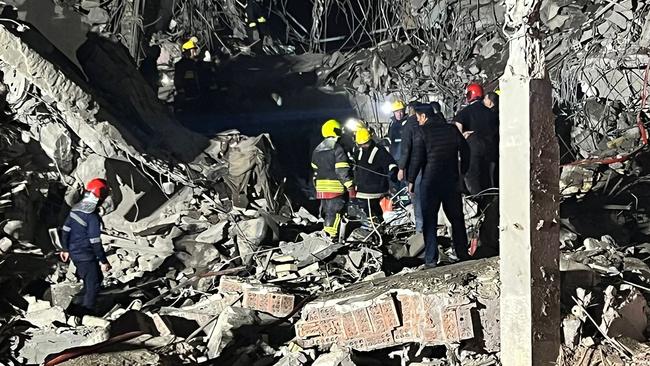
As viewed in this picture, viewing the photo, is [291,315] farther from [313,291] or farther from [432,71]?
[432,71]

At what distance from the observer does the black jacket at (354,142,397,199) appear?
353 inches

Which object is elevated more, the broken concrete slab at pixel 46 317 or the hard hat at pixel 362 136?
the hard hat at pixel 362 136

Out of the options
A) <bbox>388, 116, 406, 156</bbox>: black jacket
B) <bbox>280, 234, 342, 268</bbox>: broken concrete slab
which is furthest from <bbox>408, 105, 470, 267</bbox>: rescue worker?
<bbox>388, 116, 406, 156</bbox>: black jacket

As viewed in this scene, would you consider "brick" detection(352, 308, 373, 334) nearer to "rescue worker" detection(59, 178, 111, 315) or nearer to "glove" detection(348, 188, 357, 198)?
"rescue worker" detection(59, 178, 111, 315)

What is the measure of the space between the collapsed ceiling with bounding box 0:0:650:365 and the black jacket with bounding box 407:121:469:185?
104 centimetres

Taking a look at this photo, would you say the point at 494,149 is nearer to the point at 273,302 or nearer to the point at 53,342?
the point at 273,302

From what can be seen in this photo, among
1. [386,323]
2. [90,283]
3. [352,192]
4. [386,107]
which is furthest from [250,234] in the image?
[386,107]

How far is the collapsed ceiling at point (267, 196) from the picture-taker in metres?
5.57

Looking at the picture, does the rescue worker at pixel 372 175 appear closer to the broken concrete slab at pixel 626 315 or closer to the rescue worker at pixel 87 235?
the rescue worker at pixel 87 235

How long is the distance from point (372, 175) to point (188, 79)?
7.18m

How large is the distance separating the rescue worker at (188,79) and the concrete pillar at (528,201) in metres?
11.2

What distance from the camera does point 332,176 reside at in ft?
29.9

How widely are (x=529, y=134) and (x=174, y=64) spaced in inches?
490

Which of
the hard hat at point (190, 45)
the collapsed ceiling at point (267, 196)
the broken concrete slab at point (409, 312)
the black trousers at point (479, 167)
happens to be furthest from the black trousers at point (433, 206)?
the hard hat at point (190, 45)
